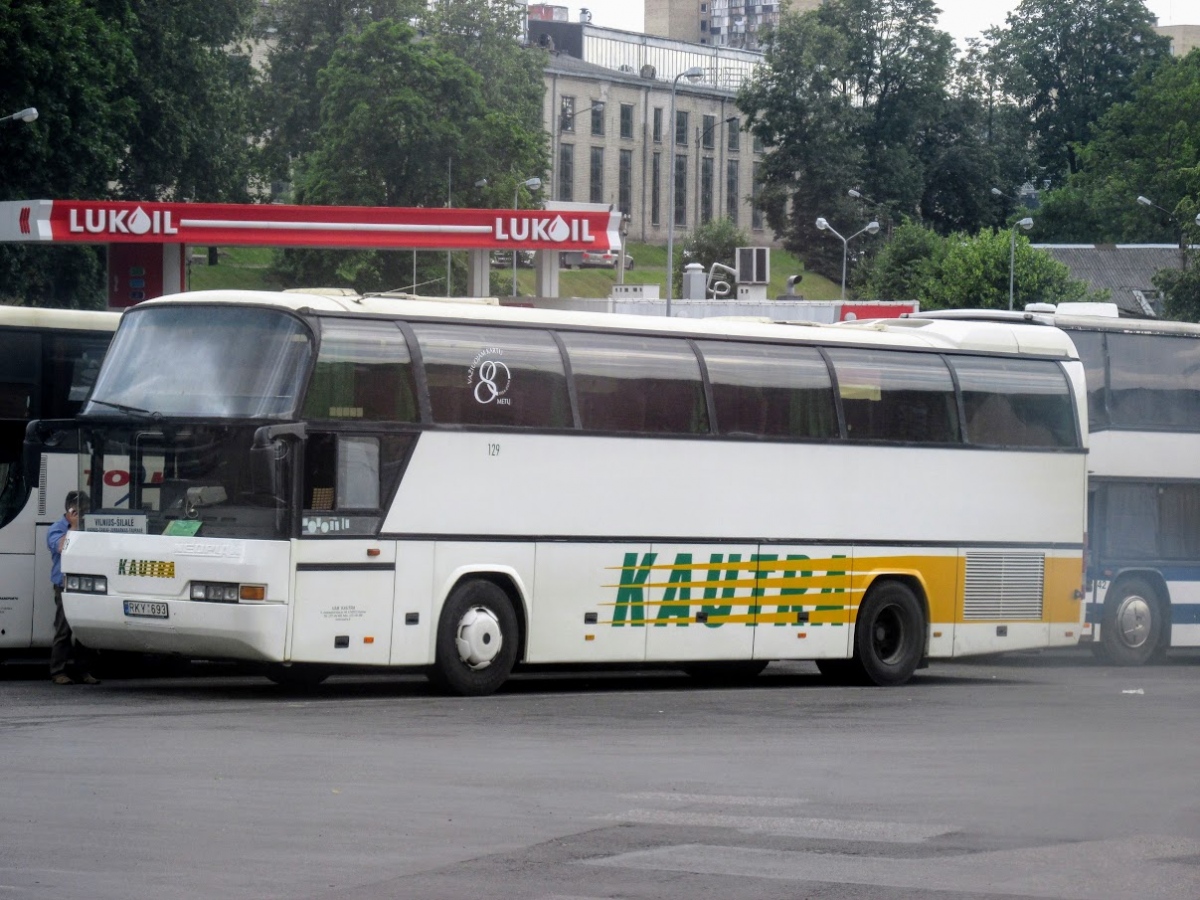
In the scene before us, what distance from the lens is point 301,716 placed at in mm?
16172

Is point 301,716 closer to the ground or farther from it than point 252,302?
closer to the ground

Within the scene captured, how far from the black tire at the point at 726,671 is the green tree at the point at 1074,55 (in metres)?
103

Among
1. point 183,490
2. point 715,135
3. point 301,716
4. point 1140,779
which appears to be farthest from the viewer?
point 715,135

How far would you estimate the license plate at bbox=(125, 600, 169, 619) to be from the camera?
56.5 ft

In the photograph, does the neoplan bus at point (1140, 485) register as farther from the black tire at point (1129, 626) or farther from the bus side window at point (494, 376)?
the bus side window at point (494, 376)

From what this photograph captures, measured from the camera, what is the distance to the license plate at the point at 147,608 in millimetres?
17219

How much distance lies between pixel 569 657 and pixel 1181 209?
67.0m

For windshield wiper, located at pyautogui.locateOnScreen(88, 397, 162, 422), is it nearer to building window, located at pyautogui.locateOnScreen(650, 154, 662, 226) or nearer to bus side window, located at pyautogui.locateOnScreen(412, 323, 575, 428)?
bus side window, located at pyautogui.locateOnScreen(412, 323, 575, 428)

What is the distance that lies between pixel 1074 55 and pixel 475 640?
113110mm

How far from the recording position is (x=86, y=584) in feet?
58.2

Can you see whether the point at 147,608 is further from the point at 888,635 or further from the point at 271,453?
the point at 888,635

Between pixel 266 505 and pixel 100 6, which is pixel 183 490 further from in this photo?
pixel 100 6

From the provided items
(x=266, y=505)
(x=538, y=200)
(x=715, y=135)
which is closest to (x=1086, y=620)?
Result: (x=266, y=505)

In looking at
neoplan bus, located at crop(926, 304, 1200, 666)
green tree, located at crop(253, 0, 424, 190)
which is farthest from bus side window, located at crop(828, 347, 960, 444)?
green tree, located at crop(253, 0, 424, 190)
